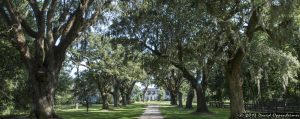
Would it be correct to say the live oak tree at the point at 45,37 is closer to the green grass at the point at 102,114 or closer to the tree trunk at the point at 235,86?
the tree trunk at the point at 235,86

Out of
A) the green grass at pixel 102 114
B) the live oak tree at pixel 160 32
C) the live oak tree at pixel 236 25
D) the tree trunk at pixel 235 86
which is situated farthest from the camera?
the green grass at pixel 102 114

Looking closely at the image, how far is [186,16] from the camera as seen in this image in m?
21.3

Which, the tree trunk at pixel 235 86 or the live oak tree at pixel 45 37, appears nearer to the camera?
the live oak tree at pixel 45 37

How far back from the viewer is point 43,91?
19.7m

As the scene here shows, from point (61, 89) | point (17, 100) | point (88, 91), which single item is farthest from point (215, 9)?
point (88, 91)

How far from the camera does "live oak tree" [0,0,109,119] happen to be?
19391 millimetres

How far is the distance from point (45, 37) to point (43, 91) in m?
2.76

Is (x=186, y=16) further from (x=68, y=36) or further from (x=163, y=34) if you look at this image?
(x=163, y=34)

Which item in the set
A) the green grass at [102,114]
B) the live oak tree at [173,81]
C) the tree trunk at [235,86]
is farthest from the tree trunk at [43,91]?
the live oak tree at [173,81]

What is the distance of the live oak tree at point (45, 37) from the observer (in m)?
19.4

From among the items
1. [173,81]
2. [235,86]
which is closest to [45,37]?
[235,86]

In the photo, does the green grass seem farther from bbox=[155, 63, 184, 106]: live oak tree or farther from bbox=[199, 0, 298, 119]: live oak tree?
bbox=[155, 63, 184, 106]: live oak tree

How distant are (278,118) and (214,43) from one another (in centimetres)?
455

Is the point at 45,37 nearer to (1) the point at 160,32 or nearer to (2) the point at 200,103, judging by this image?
(1) the point at 160,32
